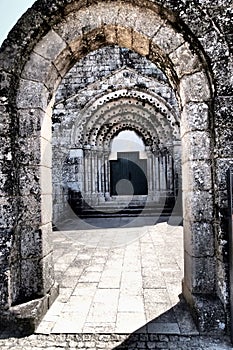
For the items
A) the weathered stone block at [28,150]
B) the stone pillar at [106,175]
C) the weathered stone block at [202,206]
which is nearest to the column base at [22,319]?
the weathered stone block at [28,150]

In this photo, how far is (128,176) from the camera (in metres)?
14.7

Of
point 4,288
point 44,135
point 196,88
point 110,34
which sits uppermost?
point 110,34

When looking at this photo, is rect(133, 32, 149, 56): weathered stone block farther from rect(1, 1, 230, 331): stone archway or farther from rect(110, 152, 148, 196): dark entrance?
rect(110, 152, 148, 196): dark entrance

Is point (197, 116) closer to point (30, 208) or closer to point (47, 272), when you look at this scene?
point (30, 208)

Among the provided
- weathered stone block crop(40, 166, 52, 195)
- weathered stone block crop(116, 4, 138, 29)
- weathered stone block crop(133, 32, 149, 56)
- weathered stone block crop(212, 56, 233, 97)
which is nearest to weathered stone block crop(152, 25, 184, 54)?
weathered stone block crop(133, 32, 149, 56)

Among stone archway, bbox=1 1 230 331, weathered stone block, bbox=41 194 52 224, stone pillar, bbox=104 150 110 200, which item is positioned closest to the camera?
stone archway, bbox=1 1 230 331

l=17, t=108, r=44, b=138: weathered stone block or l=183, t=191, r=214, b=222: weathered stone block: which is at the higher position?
l=17, t=108, r=44, b=138: weathered stone block

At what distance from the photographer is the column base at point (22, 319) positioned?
7.23 ft

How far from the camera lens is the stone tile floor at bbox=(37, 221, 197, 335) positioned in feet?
7.47

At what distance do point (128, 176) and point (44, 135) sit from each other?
39.6 feet

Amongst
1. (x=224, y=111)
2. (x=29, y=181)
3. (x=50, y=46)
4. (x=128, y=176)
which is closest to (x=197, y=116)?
(x=224, y=111)

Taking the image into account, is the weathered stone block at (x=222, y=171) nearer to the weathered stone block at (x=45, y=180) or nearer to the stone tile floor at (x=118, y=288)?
the stone tile floor at (x=118, y=288)

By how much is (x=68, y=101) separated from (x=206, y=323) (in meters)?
8.78

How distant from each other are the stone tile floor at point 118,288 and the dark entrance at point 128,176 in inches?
356
